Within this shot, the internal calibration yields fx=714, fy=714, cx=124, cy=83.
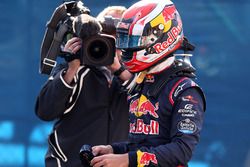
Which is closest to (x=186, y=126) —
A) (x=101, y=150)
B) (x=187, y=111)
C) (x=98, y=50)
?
(x=187, y=111)

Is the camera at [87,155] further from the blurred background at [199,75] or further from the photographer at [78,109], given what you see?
the blurred background at [199,75]

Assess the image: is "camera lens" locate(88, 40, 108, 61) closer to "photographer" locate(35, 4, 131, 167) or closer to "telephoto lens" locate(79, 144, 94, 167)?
"photographer" locate(35, 4, 131, 167)

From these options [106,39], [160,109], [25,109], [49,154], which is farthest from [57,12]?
[25,109]

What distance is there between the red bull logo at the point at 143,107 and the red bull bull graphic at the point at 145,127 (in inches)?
1.2

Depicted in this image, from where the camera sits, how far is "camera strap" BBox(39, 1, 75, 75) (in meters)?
3.71

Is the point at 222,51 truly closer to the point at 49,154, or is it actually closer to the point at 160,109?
the point at 49,154

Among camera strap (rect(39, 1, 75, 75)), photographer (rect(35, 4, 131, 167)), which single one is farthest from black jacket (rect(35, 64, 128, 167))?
camera strap (rect(39, 1, 75, 75))

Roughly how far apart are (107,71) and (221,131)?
2047 mm

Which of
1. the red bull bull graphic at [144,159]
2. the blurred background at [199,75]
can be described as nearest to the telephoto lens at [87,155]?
the red bull bull graphic at [144,159]

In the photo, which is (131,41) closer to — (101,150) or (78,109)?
(101,150)

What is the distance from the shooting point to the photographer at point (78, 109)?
3.76 metres

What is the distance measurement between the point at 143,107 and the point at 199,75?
2.82m

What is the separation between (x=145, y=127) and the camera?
2988mm

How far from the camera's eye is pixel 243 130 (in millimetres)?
5723
